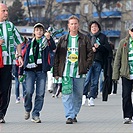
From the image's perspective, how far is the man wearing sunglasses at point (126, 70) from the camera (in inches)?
398

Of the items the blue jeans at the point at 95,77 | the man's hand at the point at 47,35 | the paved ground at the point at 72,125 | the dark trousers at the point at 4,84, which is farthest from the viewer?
the blue jeans at the point at 95,77

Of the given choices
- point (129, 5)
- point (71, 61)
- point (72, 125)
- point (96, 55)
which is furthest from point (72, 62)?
point (129, 5)

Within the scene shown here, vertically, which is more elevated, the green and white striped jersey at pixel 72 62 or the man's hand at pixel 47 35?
the man's hand at pixel 47 35

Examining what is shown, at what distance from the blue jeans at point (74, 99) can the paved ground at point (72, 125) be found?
24 cm

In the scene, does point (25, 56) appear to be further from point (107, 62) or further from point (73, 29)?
point (107, 62)

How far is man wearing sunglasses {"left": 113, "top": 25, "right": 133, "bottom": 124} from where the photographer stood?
1011 cm

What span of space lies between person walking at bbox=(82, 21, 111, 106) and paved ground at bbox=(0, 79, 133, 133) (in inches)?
17.1

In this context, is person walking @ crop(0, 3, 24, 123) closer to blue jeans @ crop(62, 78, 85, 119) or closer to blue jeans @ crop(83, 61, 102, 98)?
blue jeans @ crop(62, 78, 85, 119)

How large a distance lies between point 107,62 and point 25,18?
56.2 metres

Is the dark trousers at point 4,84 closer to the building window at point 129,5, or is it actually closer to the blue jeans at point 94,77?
the blue jeans at point 94,77

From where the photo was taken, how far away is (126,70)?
10.1 meters

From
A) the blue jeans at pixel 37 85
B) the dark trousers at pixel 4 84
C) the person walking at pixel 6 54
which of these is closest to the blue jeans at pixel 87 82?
the blue jeans at pixel 37 85

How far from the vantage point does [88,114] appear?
11766mm

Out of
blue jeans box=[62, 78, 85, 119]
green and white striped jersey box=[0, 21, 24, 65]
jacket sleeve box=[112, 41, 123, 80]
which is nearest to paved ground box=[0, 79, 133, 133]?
blue jeans box=[62, 78, 85, 119]
